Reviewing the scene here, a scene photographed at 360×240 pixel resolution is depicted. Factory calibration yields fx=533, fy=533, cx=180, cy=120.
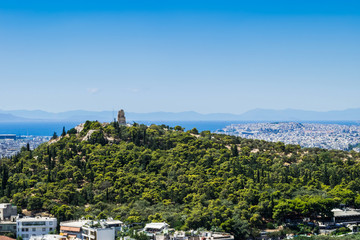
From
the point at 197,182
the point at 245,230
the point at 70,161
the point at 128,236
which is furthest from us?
the point at 70,161

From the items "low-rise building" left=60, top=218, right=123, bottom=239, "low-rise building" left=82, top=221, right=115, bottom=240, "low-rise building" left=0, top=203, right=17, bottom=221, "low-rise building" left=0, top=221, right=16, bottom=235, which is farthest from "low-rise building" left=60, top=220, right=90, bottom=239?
"low-rise building" left=0, top=203, right=17, bottom=221

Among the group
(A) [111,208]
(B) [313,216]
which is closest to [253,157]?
(B) [313,216]

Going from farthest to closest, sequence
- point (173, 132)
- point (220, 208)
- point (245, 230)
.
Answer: point (173, 132)
point (220, 208)
point (245, 230)

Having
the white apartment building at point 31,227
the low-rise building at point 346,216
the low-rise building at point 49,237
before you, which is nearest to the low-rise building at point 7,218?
the white apartment building at point 31,227

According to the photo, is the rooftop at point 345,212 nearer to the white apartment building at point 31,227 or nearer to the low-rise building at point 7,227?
the white apartment building at point 31,227

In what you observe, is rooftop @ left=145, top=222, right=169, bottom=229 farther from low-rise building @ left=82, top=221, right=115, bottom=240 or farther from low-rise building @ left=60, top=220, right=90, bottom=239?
low-rise building @ left=60, top=220, right=90, bottom=239

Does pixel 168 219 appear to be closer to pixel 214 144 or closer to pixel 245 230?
pixel 245 230
